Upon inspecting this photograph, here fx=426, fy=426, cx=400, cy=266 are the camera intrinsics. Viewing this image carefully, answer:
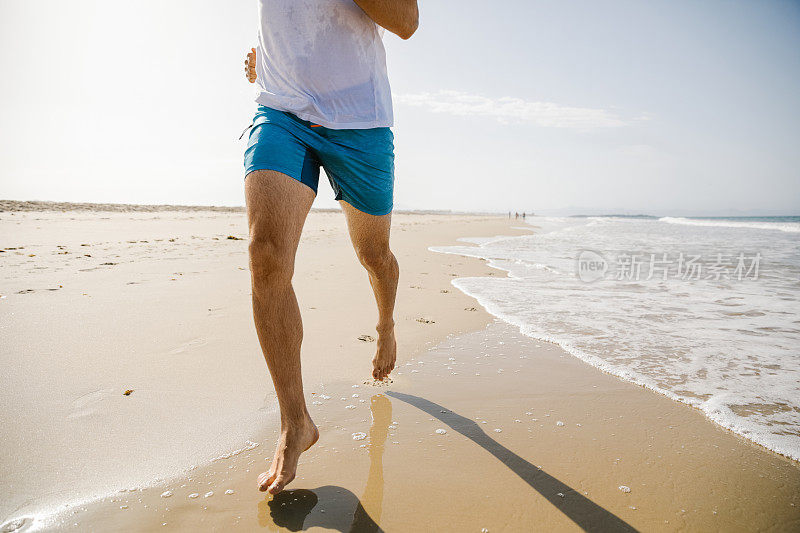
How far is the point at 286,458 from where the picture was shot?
1.23 meters

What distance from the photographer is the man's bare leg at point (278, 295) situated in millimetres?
1263

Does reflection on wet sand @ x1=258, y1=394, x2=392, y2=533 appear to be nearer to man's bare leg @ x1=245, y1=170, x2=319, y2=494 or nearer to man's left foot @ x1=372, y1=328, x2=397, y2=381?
man's bare leg @ x1=245, y1=170, x2=319, y2=494

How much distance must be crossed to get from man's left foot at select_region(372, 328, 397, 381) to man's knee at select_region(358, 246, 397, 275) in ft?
0.89

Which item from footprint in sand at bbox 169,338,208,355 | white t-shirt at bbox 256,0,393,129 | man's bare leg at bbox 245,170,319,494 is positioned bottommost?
footprint in sand at bbox 169,338,208,355

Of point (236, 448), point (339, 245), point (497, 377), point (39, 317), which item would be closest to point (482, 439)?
point (497, 377)

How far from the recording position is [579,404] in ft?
6.09

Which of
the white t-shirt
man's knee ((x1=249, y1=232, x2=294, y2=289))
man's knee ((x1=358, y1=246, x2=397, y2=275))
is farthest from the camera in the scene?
man's knee ((x1=358, y1=246, x2=397, y2=275))

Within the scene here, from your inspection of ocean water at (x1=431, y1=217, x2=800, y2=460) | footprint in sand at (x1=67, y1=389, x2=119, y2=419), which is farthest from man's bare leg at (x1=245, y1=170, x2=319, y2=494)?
ocean water at (x1=431, y1=217, x2=800, y2=460)

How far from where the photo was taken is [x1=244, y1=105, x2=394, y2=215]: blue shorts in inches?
52.4

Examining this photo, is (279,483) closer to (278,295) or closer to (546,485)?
(278,295)

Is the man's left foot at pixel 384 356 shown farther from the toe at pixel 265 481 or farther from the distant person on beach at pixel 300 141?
the toe at pixel 265 481

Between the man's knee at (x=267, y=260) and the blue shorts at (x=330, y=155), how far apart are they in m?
0.23

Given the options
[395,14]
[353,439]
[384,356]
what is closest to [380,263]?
[384,356]

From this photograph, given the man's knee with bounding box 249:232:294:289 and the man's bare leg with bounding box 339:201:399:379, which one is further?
the man's bare leg with bounding box 339:201:399:379
